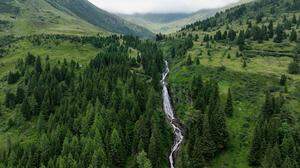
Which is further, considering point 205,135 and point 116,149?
point 116,149

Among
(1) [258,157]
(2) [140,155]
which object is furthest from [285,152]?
(2) [140,155]

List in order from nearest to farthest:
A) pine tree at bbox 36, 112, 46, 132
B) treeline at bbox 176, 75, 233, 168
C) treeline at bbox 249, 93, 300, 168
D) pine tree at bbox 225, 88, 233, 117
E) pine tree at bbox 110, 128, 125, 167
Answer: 1. treeline at bbox 249, 93, 300, 168
2. treeline at bbox 176, 75, 233, 168
3. pine tree at bbox 110, 128, 125, 167
4. pine tree at bbox 225, 88, 233, 117
5. pine tree at bbox 36, 112, 46, 132

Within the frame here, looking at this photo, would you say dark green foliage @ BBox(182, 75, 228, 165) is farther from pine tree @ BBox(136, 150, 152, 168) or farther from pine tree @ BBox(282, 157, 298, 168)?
pine tree @ BBox(282, 157, 298, 168)

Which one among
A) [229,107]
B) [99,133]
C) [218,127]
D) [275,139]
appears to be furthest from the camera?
[229,107]

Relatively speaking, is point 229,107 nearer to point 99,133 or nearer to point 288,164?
point 288,164

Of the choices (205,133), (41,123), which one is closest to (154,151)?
(205,133)

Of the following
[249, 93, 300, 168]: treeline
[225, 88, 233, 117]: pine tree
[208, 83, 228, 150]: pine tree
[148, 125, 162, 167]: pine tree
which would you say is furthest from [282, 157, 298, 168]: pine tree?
[148, 125, 162, 167]: pine tree

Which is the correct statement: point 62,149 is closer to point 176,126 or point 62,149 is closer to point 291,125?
point 176,126
